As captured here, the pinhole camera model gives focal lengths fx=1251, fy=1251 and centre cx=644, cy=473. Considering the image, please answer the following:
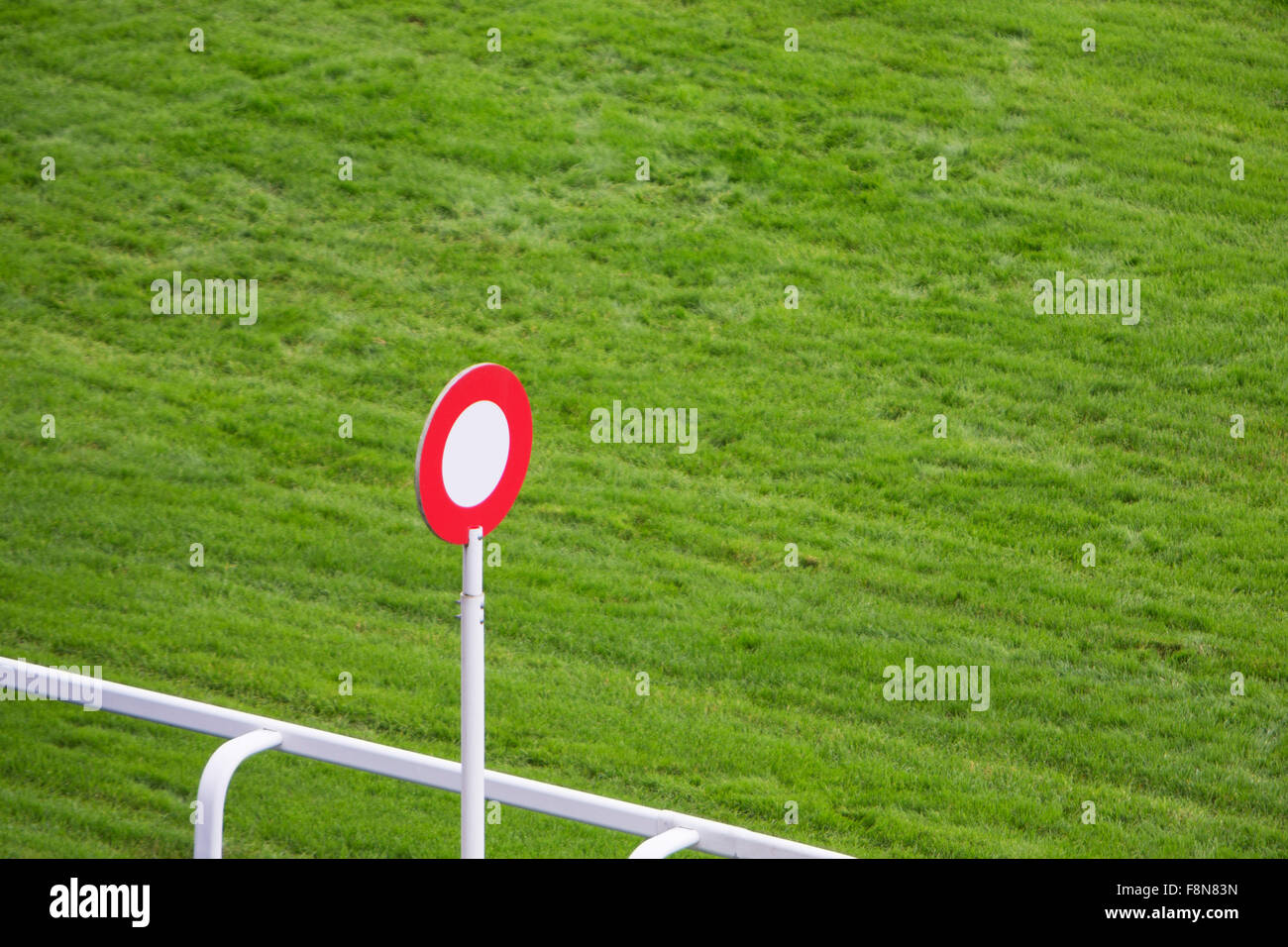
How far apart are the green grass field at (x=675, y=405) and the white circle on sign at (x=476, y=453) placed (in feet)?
9.89

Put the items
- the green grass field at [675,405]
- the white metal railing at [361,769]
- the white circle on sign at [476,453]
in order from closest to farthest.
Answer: the white metal railing at [361,769]
the white circle on sign at [476,453]
the green grass field at [675,405]

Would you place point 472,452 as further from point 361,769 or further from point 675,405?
point 675,405

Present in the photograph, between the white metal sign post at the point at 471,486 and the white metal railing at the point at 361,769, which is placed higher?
the white metal sign post at the point at 471,486

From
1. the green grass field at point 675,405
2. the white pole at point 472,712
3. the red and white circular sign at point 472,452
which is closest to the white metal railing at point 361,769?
the white pole at point 472,712

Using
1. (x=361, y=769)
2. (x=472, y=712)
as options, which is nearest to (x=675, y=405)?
(x=361, y=769)

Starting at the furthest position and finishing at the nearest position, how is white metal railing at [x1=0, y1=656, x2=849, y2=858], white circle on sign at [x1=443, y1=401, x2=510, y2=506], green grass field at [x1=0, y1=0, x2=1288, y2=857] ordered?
green grass field at [x1=0, y1=0, x2=1288, y2=857] → white circle on sign at [x1=443, y1=401, x2=510, y2=506] → white metal railing at [x1=0, y1=656, x2=849, y2=858]

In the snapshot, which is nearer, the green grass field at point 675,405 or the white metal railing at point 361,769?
the white metal railing at point 361,769

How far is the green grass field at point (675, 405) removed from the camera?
7.17 m

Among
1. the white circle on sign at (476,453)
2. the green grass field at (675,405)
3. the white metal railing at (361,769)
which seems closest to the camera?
the white metal railing at (361,769)

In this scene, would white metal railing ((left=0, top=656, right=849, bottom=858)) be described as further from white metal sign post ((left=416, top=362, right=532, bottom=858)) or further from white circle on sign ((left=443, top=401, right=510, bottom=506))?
white circle on sign ((left=443, top=401, right=510, bottom=506))

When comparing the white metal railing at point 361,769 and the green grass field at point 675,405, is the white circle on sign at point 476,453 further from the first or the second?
the green grass field at point 675,405

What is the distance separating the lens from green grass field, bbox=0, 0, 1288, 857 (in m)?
7.17

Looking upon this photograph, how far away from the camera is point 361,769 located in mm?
4027

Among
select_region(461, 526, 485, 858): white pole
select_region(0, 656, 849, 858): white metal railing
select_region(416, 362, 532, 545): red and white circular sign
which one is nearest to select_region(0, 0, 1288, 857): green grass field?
select_region(0, 656, 849, 858): white metal railing
